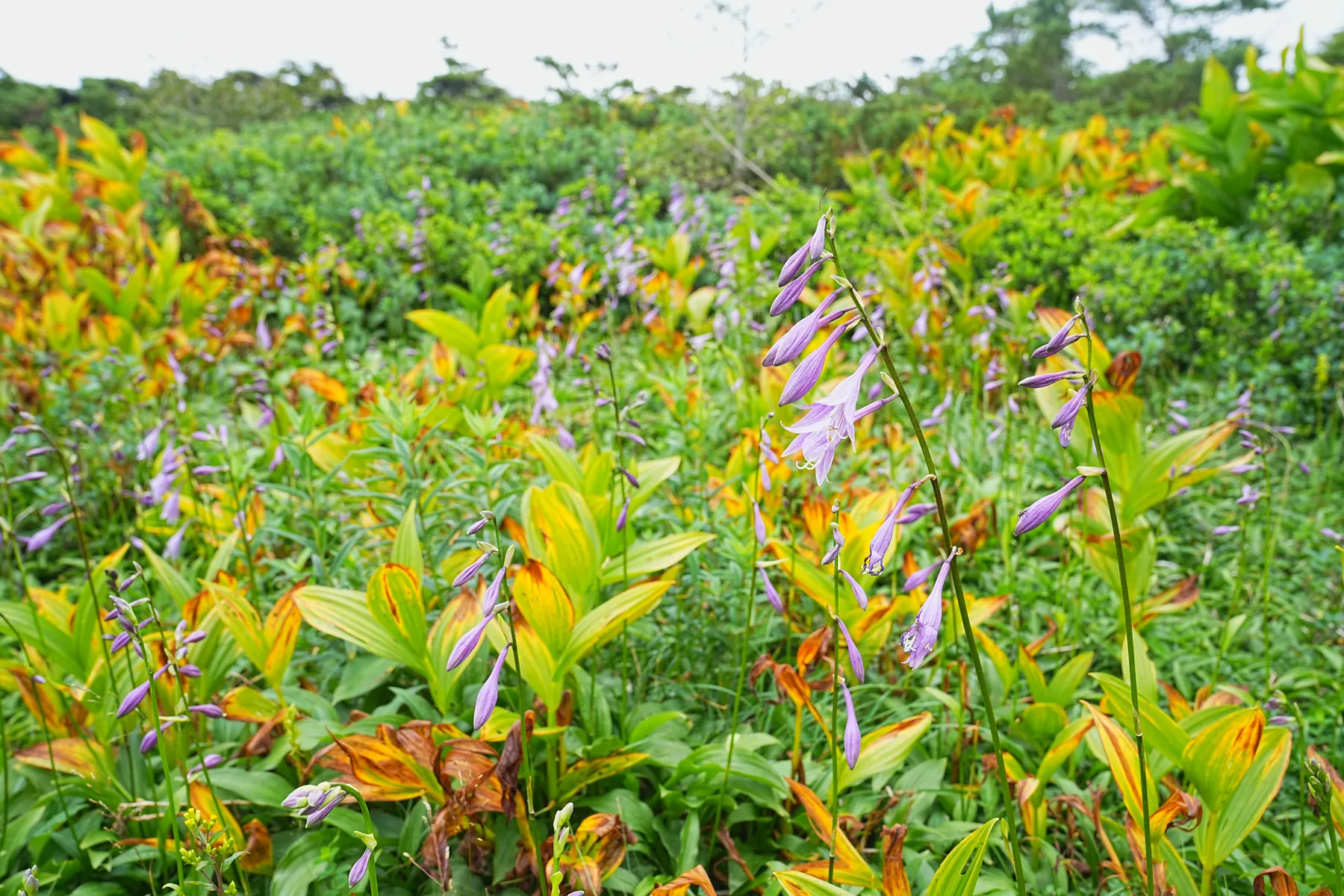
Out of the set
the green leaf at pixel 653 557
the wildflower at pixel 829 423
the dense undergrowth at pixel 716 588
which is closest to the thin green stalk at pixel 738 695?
the dense undergrowth at pixel 716 588

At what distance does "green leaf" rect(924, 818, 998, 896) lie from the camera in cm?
104

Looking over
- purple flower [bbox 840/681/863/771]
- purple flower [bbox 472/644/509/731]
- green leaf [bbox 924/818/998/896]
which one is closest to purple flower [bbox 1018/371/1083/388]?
purple flower [bbox 840/681/863/771]

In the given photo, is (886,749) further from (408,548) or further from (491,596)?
(408,548)

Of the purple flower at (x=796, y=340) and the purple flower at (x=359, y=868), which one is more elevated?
the purple flower at (x=796, y=340)

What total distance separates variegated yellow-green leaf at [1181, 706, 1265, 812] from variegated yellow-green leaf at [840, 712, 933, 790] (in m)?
0.42

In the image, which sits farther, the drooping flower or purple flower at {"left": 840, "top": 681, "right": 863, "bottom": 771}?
purple flower at {"left": 840, "top": 681, "right": 863, "bottom": 771}

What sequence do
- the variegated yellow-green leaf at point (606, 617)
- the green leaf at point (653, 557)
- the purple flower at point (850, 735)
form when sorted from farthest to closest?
1. the green leaf at point (653, 557)
2. the variegated yellow-green leaf at point (606, 617)
3. the purple flower at point (850, 735)

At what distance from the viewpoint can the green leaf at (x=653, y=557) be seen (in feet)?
5.77

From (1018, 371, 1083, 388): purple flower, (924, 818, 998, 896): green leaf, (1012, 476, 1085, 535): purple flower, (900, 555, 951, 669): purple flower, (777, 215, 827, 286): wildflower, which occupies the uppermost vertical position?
(777, 215, 827, 286): wildflower

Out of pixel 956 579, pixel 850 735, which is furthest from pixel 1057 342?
pixel 850 735

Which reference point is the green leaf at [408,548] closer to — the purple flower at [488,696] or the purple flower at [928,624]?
the purple flower at [488,696]

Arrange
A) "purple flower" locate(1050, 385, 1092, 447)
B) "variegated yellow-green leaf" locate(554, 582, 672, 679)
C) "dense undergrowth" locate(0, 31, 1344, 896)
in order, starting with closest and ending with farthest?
"purple flower" locate(1050, 385, 1092, 447) → "dense undergrowth" locate(0, 31, 1344, 896) → "variegated yellow-green leaf" locate(554, 582, 672, 679)

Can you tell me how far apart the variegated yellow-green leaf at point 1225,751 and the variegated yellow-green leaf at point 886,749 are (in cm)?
42

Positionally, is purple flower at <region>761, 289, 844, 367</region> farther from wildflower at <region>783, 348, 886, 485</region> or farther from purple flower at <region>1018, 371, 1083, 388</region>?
purple flower at <region>1018, 371, 1083, 388</region>
